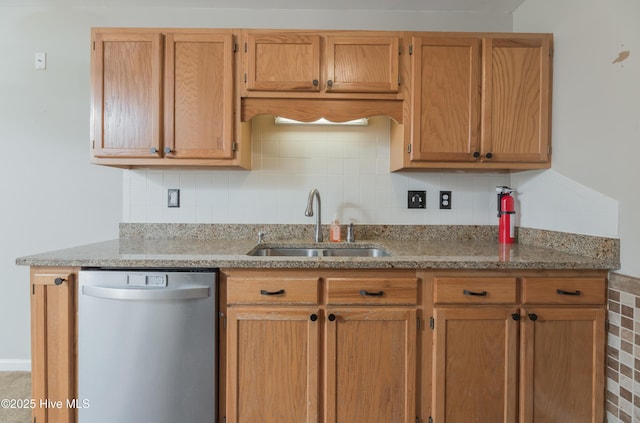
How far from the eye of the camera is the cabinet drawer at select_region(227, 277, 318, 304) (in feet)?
5.18

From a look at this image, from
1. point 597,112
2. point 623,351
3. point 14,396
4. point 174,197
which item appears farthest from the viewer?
point 174,197

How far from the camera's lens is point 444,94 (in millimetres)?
1943

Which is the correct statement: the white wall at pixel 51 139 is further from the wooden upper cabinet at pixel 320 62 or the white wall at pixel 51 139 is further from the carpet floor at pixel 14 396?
the wooden upper cabinet at pixel 320 62

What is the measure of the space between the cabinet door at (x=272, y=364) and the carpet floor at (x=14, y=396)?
1355 mm

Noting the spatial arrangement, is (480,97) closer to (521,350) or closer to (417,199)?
(417,199)

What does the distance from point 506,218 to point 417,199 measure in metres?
0.54

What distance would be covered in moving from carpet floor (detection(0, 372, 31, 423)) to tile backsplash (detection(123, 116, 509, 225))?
1.21 meters

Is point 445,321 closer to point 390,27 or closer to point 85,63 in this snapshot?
point 390,27

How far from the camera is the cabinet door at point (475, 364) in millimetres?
1584

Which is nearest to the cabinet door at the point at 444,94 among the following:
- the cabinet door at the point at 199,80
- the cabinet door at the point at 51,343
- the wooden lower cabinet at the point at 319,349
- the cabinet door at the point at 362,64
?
the cabinet door at the point at 362,64

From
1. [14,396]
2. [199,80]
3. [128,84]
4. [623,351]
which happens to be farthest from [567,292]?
[14,396]

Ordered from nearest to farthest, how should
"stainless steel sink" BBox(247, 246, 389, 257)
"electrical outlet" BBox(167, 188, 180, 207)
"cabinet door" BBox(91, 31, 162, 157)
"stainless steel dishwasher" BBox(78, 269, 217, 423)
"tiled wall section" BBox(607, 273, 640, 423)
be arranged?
"tiled wall section" BBox(607, 273, 640, 423) → "stainless steel dishwasher" BBox(78, 269, 217, 423) → "cabinet door" BBox(91, 31, 162, 157) → "stainless steel sink" BBox(247, 246, 389, 257) → "electrical outlet" BBox(167, 188, 180, 207)

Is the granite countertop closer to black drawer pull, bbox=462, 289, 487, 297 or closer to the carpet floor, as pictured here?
black drawer pull, bbox=462, 289, 487, 297

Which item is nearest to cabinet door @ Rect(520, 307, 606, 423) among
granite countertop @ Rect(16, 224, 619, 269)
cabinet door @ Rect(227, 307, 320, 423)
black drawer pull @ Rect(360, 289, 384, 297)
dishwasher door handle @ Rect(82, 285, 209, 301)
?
granite countertop @ Rect(16, 224, 619, 269)
